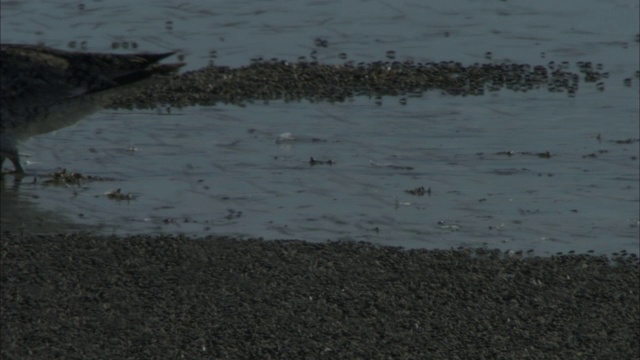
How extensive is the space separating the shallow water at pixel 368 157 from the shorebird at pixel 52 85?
0.29 metres

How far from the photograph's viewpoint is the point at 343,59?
53.4 feet

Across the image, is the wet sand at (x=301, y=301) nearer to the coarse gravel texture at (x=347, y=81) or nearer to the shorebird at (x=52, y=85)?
the shorebird at (x=52, y=85)

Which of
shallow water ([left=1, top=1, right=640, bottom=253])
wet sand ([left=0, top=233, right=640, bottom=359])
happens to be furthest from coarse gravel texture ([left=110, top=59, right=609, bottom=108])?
wet sand ([left=0, top=233, right=640, bottom=359])

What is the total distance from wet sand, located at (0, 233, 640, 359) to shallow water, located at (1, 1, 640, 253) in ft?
1.73

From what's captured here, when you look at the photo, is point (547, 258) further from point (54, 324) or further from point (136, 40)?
point (136, 40)

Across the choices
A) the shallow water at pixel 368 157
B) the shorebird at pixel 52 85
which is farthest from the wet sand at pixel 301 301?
the shorebird at pixel 52 85

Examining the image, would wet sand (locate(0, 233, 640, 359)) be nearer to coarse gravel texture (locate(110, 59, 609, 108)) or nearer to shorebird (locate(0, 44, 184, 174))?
shorebird (locate(0, 44, 184, 174))

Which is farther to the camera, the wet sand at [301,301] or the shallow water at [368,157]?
the shallow water at [368,157]

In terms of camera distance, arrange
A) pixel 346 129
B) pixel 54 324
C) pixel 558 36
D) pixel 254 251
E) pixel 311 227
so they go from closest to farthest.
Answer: pixel 54 324, pixel 254 251, pixel 311 227, pixel 346 129, pixel 558 36

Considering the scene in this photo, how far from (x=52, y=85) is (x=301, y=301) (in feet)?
14.9

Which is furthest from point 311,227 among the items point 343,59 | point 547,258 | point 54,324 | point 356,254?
point 343,59

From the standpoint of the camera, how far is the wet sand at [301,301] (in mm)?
8055

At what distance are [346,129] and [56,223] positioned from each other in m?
3.44

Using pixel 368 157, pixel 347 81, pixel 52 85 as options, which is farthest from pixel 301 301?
pixel 347 81
